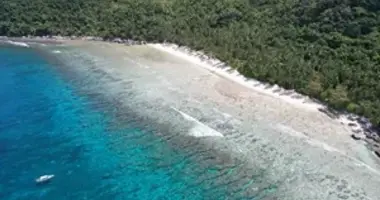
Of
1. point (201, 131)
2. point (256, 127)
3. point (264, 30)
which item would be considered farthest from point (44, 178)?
point (264, 30)

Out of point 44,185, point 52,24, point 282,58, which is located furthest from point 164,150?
point 52,24

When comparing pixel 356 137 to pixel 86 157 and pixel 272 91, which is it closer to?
pixel 272 91

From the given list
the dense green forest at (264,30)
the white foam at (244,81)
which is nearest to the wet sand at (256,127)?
the white foam at (244,81)

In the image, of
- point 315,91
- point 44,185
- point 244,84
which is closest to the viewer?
point 44,185

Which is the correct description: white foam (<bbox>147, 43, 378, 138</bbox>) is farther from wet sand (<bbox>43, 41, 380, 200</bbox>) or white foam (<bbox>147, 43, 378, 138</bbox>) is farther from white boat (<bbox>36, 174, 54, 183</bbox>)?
white boat (<bbox>36, 174, 54, 183</bbox>)

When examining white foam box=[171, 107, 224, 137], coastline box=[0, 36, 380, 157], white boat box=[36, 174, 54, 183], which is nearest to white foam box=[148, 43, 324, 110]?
coastline box=[0, 36, 380, 157]

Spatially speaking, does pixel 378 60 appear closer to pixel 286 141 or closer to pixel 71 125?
pixel 286 141
